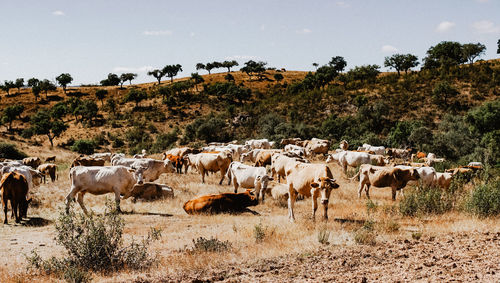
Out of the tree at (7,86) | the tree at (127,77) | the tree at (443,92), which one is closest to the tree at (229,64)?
the tree at (127,77)

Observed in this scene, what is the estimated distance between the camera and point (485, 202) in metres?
10.6

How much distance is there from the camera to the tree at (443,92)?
51375 mm

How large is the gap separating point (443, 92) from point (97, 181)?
52408mm

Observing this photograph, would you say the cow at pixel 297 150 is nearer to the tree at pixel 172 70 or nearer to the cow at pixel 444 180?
the cow at pixel 444 180

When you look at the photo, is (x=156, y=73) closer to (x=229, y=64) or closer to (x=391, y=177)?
(x=229, y=64)

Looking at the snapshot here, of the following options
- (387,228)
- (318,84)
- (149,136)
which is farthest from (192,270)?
(318,84)

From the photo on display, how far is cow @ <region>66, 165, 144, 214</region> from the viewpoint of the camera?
1288 cm

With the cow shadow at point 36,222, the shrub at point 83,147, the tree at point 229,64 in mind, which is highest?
the tree at point 229,64

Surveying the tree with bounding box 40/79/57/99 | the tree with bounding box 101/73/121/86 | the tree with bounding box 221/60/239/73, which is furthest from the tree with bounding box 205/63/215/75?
the tree with bounding box 40/79/57/99

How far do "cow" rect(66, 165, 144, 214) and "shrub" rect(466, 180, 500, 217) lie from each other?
11.9 meters

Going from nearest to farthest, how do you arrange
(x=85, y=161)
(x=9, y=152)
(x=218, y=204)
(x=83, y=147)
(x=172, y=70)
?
1. (x=218, y=204)
2. (x=85, y=161)
3. (x=9, y=152)
4. (x=83, y=147)
5. (x=172, y=70)

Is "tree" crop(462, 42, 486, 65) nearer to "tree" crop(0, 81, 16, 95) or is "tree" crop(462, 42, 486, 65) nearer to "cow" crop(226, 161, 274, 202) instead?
"cow" crop(226, 161, 274, 202)

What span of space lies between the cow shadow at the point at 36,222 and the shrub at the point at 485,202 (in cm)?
1357

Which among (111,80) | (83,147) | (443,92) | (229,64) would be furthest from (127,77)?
(443,92)
